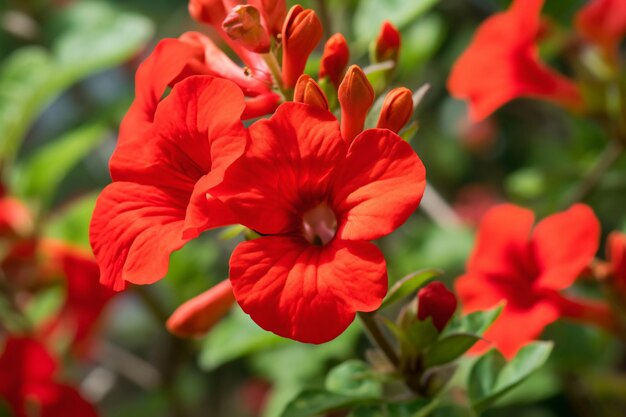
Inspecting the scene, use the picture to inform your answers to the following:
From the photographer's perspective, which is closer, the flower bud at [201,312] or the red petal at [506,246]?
the flower bud at [201,312]

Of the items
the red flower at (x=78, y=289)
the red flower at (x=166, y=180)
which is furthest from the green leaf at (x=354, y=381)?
the red flower at (x=78, y=289)

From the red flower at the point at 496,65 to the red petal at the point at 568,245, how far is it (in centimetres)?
21

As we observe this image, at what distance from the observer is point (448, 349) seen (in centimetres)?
76

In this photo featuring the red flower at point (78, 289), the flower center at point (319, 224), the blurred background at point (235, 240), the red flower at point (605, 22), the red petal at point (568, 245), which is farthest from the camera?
the red flower at point (78, 289)

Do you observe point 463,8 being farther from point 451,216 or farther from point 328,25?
point 328,25

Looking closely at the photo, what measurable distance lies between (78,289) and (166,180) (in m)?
0.77

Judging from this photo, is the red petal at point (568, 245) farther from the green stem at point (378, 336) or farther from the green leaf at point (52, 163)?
the green leaf at point (52, 163)

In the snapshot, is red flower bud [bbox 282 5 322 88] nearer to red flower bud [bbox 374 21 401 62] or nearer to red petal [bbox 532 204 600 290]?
red flower bud [bbox 374 21 401 62]

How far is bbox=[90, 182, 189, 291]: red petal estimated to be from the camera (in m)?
0.67

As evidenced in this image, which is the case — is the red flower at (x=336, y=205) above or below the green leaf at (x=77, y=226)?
above

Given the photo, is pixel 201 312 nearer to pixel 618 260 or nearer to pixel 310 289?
pixel 310 289

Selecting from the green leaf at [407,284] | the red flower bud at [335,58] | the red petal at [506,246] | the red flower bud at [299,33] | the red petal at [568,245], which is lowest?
the red petal at [506,246]

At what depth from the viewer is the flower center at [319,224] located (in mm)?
729

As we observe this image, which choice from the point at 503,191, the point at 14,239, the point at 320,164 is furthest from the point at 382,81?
the point at 503,191
